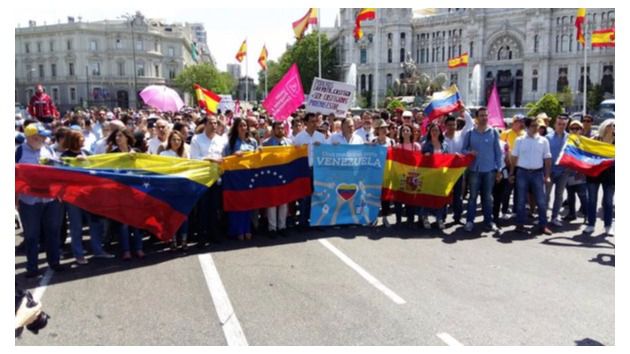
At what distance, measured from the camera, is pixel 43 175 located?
6527mm

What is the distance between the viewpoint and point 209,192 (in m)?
8.15

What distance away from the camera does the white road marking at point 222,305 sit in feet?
15.7

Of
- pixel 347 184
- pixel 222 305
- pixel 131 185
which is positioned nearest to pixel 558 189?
pixel 347 184

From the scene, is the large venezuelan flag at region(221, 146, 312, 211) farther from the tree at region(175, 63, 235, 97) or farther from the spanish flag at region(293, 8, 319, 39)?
the tree at region(175, 63, 235, 97)

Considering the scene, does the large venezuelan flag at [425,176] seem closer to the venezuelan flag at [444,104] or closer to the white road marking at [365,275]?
the venezuelan flag at [444,104]

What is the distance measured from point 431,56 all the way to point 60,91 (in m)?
66.0

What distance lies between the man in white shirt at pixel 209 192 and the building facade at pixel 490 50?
69.9 metres

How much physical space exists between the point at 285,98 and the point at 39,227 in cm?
644

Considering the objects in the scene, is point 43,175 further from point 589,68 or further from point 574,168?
point 589,68

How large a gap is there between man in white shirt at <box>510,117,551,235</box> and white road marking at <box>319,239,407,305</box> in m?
3.35

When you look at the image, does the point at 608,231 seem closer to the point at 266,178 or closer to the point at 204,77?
the point at 266,178

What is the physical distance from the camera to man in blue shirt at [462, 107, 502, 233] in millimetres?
9172

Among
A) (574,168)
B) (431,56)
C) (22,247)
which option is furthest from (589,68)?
(22,247)

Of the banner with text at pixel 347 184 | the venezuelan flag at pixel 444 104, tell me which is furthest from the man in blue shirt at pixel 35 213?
the venezuelan flag at pixel 444 104
